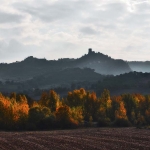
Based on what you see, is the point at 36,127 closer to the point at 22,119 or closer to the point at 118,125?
the point at 22,119

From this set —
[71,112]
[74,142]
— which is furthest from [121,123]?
[74,142]

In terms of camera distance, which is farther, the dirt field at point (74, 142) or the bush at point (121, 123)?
the bush at point (121, 123)

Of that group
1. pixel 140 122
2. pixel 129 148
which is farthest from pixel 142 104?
pixel 129 148

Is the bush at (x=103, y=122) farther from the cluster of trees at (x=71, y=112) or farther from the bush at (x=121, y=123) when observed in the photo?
the bush at (x=121, y=123)

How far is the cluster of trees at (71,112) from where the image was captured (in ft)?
383

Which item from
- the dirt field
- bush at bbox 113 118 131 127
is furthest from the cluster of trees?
the dirt field

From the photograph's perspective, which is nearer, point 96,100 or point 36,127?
point 36,127

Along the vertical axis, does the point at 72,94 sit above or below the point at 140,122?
above

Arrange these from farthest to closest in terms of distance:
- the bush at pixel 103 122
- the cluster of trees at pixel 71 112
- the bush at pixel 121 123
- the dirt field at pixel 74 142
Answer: the bush at pixel 121 123 < the bush at pixel 103 122 < the cluster of trees at pixel 71 112 < the dirt field at pixel 74 142

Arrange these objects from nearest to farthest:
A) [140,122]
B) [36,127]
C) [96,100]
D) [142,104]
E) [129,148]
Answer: [129,148]
[36,127]
[140,122]
[96,100]
[142,104]

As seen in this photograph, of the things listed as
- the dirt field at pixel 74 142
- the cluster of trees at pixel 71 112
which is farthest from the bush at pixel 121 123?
the dirt field at pixel 74 142

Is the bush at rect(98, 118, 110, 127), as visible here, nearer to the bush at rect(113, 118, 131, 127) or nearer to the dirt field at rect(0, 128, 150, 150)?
the bush at rect(113, 118, 131, 127)

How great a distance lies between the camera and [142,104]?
170 meters

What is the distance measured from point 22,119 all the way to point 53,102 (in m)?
30.7
